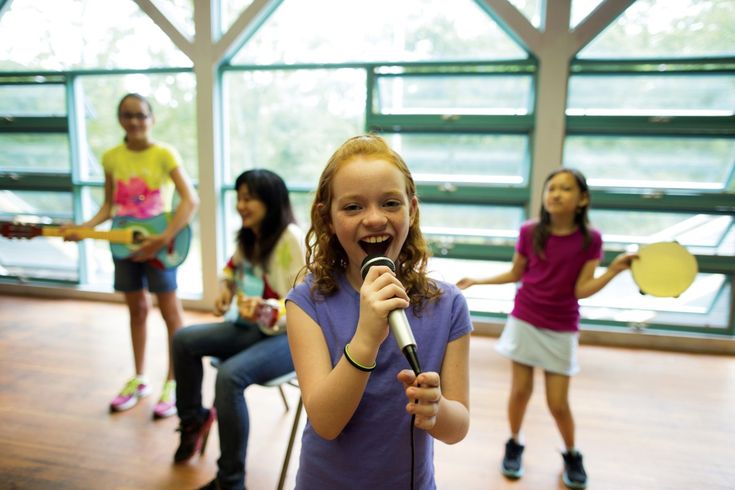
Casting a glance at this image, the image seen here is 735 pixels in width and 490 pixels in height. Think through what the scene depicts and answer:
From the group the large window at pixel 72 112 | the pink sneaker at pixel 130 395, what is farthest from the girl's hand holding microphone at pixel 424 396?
the large window at pixel 72 112

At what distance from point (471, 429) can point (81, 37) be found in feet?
15.3

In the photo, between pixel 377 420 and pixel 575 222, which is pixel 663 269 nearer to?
pixel 575 222

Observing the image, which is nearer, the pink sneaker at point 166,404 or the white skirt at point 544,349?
the white skirt at point 544,349

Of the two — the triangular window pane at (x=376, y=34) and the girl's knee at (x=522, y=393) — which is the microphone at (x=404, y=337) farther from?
the triangular window pane at (x=376, y=34)

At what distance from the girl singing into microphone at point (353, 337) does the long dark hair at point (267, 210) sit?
Answer: 0.95m

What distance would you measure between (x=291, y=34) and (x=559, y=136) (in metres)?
2.29

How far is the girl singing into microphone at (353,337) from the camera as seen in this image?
0.89m

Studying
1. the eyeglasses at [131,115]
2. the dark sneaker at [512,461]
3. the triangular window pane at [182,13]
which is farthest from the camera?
the triangular window pane at [182,13]

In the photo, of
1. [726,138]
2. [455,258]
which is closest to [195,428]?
[455,258]

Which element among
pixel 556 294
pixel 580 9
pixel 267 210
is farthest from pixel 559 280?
pixel 580 9

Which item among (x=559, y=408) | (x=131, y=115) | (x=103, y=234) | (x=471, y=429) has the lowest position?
(x=471, y=429)

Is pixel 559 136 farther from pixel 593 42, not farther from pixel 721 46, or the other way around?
pixel 721 46

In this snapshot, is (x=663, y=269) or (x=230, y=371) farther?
(x=663, y=269)

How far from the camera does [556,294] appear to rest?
198cm
